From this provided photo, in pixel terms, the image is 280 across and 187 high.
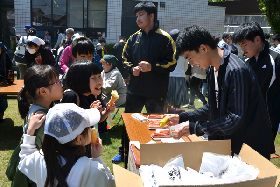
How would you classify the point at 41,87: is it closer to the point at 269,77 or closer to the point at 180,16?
the point at 269,77

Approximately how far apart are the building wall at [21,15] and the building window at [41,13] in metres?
0.29

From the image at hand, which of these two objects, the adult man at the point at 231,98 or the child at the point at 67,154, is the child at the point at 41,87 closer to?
the child at the point at 67,154

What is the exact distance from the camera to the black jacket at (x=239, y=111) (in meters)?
1.67

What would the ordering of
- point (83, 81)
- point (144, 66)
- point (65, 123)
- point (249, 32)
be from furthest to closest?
1. point (144, 66)
2. point (249, 32)
3. point (83, 81)
4. point (65, 123)

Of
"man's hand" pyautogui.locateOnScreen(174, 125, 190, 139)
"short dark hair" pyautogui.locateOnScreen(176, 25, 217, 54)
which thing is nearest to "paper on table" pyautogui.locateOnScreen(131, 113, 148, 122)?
"man's hand" pyautogui.locateOnScreen(174, 125, 190, 139)

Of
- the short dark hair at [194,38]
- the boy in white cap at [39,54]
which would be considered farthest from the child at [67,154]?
the boy in white cap at [39,54]

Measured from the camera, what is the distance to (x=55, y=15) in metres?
12.8

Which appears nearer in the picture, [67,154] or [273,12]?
[67,154]

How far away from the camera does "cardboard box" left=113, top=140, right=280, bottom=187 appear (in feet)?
4.50

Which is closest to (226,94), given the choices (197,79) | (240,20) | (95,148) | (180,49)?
(180,49)

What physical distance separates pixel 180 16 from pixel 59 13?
20.7 feet

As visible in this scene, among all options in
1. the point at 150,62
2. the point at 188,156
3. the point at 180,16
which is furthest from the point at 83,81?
the point at 180,16

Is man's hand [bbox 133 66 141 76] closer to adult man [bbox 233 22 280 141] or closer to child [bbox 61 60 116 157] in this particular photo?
child [bbox 61 60 116 157]

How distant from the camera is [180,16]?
1376 centimetres
